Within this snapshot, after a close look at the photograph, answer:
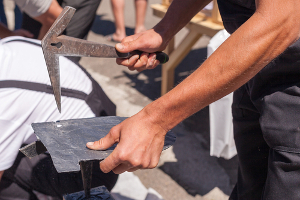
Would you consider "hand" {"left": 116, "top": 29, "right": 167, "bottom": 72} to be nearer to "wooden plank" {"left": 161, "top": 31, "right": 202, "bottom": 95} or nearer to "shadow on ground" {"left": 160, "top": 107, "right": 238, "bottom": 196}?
"shadow on ground" {"left": 160, "top": 107, "right": 238, "bottom": 196}

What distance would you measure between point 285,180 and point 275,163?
0.18ft

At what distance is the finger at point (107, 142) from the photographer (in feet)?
2.91

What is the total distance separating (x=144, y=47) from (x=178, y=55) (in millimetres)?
1531

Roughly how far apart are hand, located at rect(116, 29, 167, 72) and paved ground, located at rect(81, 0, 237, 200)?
113 centimetres

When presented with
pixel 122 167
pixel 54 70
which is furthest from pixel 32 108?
pixel 122 167

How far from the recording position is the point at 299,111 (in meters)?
0.88

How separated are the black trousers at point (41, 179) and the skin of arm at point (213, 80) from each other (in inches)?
22.8

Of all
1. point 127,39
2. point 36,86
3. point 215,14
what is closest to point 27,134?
point 36,86

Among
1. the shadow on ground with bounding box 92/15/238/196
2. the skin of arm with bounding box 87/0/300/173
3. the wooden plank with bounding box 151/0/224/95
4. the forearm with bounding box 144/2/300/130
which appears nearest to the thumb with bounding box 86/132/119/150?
the skin of arm with bounding box 87/0/300/173

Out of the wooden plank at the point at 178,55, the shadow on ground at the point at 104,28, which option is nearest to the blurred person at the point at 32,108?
the wooden plank at the point at 178,55

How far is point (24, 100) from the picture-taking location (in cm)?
123

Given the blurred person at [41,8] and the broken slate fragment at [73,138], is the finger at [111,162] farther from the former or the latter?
the blurred person at [41,8]

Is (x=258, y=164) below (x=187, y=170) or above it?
above

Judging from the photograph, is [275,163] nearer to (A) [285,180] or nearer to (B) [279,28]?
(A) [285,180]
